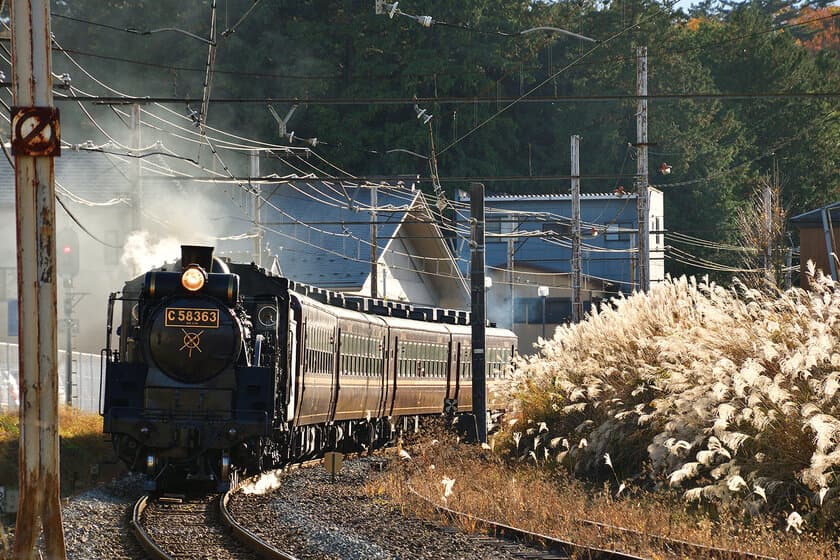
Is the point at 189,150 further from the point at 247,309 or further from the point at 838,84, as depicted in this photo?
the point at 838,84

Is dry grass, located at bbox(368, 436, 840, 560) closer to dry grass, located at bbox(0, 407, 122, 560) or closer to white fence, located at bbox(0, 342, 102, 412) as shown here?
dry grass, located at bbox(0, 407, 122, 560)

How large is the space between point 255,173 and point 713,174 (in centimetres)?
4597

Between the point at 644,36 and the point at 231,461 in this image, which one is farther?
the point at 644,36

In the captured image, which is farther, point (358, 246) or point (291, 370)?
point (358, 246)

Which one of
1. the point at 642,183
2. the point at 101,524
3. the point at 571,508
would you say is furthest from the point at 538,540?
the point at 642,183

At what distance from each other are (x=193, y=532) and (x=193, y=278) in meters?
3.72

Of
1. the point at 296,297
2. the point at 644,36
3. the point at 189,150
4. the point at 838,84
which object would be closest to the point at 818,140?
the point at 838,84

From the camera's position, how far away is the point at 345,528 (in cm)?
1464

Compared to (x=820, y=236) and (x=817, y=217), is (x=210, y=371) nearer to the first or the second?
(x=817, y=217)

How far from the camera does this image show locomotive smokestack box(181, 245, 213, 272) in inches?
669

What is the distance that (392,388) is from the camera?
1114 inches

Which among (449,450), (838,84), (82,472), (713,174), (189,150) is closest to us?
(82,472)

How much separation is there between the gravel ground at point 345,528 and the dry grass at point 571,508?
50 cm

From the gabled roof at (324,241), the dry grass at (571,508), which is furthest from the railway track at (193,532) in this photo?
the gabled roof at (324,241)
